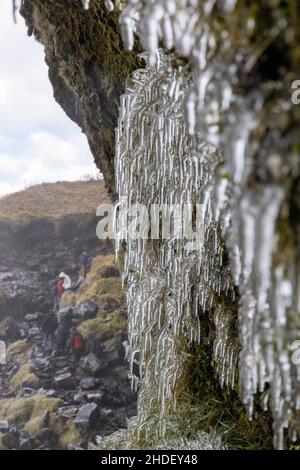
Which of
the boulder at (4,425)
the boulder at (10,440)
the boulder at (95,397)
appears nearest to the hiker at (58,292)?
the boulder at (95,397)

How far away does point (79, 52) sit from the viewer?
72.3 inches

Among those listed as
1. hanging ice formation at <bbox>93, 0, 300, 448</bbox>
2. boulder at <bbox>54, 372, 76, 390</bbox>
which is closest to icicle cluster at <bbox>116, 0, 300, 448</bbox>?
hanging ice formation at <bbox>93, 0, 300, 448</bbox>

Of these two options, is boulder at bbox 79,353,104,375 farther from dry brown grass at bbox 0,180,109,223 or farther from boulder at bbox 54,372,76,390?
dry brown grass at bbox 0,180,109,223

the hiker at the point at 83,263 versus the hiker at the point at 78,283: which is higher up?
the hiker at the point at 83,263

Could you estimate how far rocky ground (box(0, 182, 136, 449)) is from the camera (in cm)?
509

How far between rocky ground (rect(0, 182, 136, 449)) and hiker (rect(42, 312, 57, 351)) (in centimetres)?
9

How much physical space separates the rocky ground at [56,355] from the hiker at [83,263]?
106mm

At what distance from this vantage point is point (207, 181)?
1.10 m

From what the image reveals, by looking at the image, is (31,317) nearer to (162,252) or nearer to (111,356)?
(111,356)

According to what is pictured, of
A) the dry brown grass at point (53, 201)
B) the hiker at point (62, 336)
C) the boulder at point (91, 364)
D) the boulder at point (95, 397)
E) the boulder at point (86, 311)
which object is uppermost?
the dry brown grass at point (53, 201)

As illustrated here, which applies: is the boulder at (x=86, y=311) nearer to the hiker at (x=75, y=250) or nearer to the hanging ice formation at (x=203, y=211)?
the hiker at (x=75, y=250)

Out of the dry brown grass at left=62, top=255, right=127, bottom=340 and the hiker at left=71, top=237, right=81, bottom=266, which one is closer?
the dry brown grass at left=62, top=255, right=127, bottom=340

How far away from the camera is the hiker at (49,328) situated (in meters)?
6.57

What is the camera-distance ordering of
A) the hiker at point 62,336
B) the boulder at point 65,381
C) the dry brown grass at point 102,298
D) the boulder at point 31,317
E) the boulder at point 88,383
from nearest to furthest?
the boulder at point 88,383
the boulder at point 65,381
the dry brown grass at point 102,298
the hiker at point 62,336
the boulder at point 31,317
